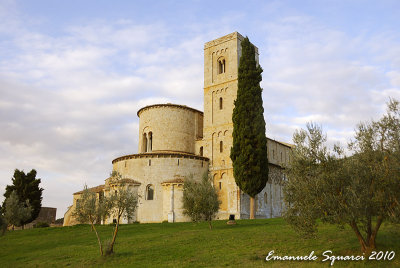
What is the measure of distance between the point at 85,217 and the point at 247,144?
1774 centimetres

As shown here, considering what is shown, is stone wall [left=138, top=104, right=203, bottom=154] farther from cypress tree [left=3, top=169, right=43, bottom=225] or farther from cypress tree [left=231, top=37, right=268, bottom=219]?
cypress tree [left=3, top=169, right=43, bottom=225]

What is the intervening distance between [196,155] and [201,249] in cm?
2178

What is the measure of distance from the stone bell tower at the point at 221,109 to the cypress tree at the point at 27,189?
2139cm

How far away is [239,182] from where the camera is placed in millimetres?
33812

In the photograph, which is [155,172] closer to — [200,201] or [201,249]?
[200,201]

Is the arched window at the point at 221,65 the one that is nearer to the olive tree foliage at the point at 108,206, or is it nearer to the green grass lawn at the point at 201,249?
the green grass lawn at the point at 201,249

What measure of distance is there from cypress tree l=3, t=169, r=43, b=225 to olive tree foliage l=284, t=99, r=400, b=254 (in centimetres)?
3852

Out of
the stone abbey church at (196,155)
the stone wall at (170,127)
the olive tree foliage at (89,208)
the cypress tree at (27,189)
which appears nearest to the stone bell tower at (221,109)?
the stone abbey church at (196,155)

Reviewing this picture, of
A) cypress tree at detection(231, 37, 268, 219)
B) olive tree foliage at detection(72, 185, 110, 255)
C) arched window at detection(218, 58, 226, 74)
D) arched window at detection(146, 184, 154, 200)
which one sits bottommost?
olive tree foliage at detection(72, 185, 110, 255)

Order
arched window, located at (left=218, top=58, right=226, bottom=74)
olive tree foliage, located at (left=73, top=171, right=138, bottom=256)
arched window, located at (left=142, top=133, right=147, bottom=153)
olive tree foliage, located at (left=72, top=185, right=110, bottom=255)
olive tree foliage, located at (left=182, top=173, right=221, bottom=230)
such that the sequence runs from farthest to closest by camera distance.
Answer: arched window, located at (left=142, top=133, right=147, bottom=153)
arched window, located at (left=218, top=58, right=226, bottom=74)
olive tree foliage, located at (left=182, top=173, right=221, bottom=230)
olive tree foliage, located at (left=72, top=185, right=110, bottom=255)
olive tree foliage, located at (left=73, top=171, right=138, bottom=256)

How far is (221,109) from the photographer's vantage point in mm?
41688

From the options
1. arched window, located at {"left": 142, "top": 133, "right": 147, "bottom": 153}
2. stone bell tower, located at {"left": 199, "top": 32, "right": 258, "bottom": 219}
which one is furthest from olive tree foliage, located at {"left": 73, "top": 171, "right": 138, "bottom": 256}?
arched window, located at {"left": 142, "top": 133, "right": 147, "bottom": 153}

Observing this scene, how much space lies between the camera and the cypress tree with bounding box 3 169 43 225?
147 ft

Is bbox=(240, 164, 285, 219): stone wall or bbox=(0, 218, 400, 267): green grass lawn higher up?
bbox=(240, 164, 285, 219): stone wall
